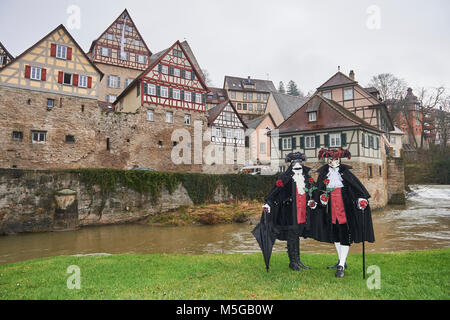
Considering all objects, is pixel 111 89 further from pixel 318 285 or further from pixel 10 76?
pixel 318 285

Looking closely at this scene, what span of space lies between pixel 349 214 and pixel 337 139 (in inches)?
769

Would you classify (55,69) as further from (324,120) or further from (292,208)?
(292,208)

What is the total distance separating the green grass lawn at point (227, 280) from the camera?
13.5 feet

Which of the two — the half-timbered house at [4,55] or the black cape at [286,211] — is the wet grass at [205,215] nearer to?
the black cape at [286,211]

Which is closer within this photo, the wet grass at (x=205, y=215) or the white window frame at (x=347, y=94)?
the wet grass at (x=205, y=215)

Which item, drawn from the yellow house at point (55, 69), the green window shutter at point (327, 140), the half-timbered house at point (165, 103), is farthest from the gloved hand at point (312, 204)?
the half-timbered house at point (165, 103)

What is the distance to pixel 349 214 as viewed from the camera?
5.27 metres

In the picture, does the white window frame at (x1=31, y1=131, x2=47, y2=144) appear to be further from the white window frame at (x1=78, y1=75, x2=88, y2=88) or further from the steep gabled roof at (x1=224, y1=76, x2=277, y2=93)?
the steep gabled roof at (x1=224, y1=76, x2=277, y2=93)

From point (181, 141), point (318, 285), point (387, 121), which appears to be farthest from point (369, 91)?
point (318, 285)

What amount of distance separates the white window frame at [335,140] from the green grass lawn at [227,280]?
17.9 meters

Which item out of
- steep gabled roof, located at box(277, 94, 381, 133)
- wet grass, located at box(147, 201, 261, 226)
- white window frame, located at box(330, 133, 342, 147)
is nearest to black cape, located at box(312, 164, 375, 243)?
wet grass, located at box(147, 201, 261, 226)

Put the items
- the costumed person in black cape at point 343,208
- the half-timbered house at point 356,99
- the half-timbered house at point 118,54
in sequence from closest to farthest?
the costumed person in black cape at point 343,208
the half-timbered house at point 356,99
the half-timbered house at point 118,54
